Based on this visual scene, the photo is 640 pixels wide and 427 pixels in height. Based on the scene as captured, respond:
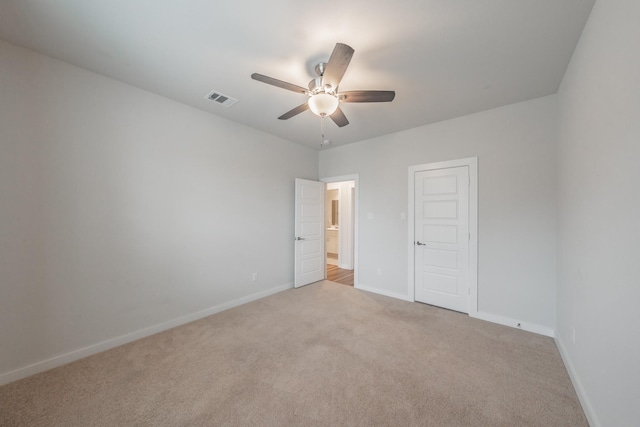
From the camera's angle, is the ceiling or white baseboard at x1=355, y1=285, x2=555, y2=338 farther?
white baseboard at x1=355, y1=285, x2=555, y2=338

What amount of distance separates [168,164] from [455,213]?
389 cm

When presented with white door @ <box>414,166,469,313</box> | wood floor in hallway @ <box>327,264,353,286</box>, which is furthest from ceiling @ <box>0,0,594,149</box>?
wood floor in hallway @ <box>327,264,353,286</box>

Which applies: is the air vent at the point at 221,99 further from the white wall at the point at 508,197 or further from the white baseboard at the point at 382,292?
the white baseboard at the point at 382,292

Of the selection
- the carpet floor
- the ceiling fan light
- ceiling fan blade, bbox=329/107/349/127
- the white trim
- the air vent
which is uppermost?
the air vent

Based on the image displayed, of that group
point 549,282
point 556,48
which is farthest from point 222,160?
point 549,282

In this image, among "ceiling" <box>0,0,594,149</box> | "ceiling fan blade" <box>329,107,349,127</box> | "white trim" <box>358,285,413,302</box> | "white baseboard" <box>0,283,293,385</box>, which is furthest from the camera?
"white trim" <box>358,285,413,302</box>

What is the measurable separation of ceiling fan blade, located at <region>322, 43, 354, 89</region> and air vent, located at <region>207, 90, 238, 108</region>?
4.74ft

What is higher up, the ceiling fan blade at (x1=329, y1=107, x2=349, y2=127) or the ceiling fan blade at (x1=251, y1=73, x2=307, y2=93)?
the ceiling fan blade at (x1=251, y1=73, x2=307, y2=93)

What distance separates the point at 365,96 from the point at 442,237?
2.40 m

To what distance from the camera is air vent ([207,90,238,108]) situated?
2691mm

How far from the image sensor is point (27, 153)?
1.98 m

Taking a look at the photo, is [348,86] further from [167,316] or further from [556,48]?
[167,316]

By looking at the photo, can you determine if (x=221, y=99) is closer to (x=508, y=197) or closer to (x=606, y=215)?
(x=606, y=215)

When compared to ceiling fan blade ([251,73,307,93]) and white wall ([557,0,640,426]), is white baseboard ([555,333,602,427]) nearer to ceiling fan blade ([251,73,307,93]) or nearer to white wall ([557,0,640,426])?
white wall ([557,0,640,426])
